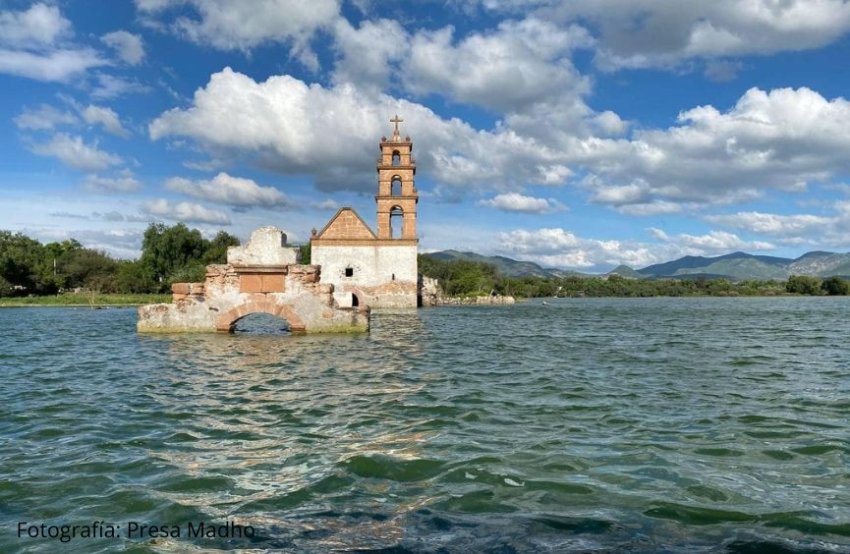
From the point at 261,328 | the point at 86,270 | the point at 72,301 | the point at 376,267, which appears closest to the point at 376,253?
the point at 376,267

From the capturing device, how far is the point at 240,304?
15656 millimetres

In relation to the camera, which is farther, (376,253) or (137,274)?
(137,274)

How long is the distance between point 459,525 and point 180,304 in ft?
46.4

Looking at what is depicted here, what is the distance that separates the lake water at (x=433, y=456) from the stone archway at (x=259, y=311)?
5.33m

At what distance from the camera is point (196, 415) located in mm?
6414

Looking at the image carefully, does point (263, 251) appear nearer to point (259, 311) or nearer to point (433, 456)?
point (259, 311)

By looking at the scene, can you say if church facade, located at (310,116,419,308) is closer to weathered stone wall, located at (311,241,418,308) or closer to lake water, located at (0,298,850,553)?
weathered stone wall, located at (311,241,418,308)

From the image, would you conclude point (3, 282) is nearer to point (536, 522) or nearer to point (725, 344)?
point (725, 344)

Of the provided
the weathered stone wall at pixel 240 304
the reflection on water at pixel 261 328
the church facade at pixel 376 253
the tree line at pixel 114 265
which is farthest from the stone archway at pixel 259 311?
the tree line at pixel 114 265

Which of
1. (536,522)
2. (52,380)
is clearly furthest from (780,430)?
(52,380)

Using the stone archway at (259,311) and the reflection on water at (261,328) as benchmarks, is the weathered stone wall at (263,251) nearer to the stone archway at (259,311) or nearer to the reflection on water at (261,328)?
the stone archway at (259,311)

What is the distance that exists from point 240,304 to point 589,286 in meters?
119

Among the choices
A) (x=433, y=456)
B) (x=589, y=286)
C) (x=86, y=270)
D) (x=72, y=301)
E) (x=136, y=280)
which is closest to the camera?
(x=433, y=456)

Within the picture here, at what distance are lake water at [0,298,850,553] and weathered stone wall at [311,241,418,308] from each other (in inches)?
1266
